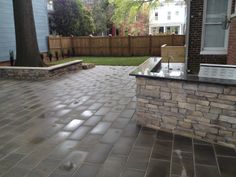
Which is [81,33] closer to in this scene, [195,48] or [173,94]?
[195,48]

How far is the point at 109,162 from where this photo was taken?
276 cm

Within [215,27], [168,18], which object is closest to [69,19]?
[215,27]

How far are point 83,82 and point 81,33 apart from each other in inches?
488

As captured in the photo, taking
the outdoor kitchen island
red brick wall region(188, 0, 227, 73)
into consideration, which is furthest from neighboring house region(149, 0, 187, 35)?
the outdoor kitchen island

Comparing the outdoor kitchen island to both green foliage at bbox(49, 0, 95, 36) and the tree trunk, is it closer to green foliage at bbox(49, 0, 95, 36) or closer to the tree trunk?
the tree trunk

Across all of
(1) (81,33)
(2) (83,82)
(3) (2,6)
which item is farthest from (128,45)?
(2) (83,82)

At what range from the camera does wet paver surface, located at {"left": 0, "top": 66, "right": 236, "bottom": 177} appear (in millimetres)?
2605

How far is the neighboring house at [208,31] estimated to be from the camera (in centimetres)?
634

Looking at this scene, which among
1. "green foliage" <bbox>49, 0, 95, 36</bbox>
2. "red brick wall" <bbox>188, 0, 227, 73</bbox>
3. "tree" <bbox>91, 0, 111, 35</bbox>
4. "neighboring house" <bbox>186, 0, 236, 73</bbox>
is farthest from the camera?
"tree" <bbox>91, 0, 111, 35</bbox>

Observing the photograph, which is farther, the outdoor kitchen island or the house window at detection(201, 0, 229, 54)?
the house window at detection(201, 0, 229, 54)

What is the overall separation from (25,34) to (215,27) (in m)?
6.77

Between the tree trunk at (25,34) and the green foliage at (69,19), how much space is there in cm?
916

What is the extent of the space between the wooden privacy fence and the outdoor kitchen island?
41.4 feet

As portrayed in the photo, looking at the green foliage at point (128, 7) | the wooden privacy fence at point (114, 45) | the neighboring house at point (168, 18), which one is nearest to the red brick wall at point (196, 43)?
the wooden privacy fence at point (114, 45)
